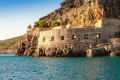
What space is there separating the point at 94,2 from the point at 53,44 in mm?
30942

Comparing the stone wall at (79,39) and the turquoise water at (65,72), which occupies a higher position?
the stone wall at (79,39)

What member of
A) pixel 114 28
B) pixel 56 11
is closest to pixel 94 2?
pixel 114 28

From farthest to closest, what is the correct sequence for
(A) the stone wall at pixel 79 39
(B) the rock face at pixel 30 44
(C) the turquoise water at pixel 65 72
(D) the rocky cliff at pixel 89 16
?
1. (D) the rocky cliff at pixel 89 16
2. (B) the rock face at pixel 30 44
3. (A) the stone wall at pixel 79 39
4. (C) the turquoise water at pixel 65 72

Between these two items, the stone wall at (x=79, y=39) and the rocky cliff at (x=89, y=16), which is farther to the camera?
the rocky cliff at (x=89, y=16)

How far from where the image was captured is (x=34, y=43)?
6400 centimetres

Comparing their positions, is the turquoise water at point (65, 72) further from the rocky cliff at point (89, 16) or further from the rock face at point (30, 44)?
the rocky cliff at point (89, 16)

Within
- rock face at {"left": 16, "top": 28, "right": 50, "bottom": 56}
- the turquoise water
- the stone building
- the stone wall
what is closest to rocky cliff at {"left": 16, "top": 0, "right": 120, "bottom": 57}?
rock face at {"left": 16, "top": 28, "right": 50, "bottom": 56}

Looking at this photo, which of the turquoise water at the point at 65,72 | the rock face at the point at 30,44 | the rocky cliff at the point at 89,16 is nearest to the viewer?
the turquoise water at the point at 65,72

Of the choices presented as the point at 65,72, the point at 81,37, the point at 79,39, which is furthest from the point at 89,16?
the point at 65,72

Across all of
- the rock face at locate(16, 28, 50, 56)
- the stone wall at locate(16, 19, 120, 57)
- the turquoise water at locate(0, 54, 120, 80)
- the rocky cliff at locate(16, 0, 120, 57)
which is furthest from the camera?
the rocky cliff at locate(16, 0, 120, 57)

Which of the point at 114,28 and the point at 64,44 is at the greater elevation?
the point at 114,28

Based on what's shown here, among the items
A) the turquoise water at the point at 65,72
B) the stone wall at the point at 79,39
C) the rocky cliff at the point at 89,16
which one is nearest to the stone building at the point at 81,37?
the stone wall at the point at 79,39

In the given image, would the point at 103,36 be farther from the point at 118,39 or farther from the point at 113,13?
the point at 113,13

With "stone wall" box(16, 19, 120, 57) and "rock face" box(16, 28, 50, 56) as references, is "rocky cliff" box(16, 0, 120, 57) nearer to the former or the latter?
"rock face" box(16, 28, 50, 56)
